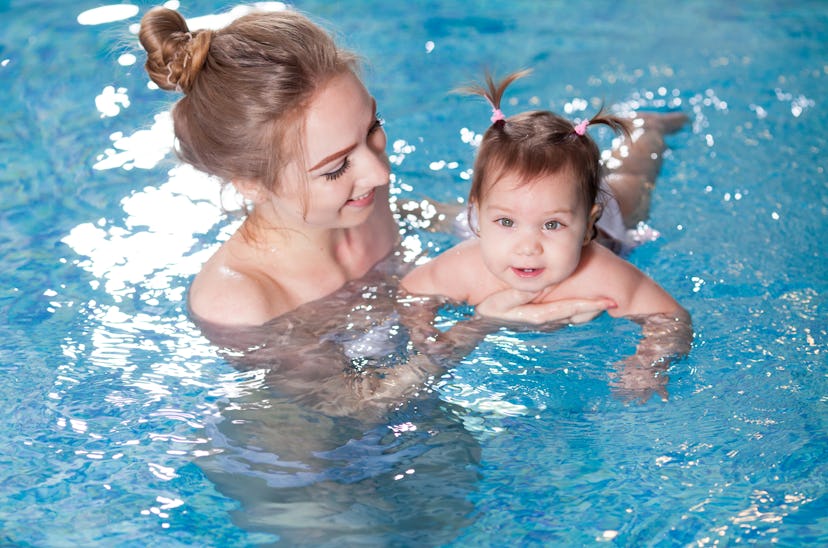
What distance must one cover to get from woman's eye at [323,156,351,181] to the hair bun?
0.45 m

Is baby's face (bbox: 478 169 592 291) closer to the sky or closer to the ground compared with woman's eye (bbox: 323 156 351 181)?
closer to the ground

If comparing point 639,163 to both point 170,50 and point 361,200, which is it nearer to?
point 361,200

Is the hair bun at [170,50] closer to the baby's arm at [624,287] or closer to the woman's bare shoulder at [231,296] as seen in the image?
the woman's bare shoulder at [231,296]

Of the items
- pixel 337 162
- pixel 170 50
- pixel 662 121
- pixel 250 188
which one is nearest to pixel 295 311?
pixel 250 188

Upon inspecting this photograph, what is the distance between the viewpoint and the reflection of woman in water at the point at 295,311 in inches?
104

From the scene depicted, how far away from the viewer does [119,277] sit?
3.57 m

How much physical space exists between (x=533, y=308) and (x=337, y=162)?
2.55 ft

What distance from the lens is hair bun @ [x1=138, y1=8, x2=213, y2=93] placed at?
271 cm

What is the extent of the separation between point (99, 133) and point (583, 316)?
2.60 metres

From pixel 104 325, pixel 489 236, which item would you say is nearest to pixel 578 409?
pixel 489 236

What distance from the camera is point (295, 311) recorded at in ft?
10.2

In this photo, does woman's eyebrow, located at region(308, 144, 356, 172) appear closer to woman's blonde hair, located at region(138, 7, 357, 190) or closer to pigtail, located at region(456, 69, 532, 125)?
woman's blonde hair, located at region(138, 7, 357, 190)

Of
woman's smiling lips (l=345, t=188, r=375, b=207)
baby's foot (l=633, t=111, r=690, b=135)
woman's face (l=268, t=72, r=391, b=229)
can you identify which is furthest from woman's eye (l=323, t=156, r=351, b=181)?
baby's foot (l=633, t=111, r=690, b=135)

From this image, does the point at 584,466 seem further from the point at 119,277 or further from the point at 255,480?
the point at 119,277
